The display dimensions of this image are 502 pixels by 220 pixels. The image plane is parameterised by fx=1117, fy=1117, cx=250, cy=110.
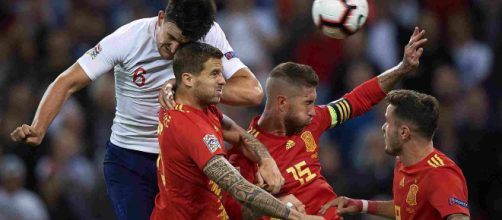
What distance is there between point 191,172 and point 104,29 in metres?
7.02

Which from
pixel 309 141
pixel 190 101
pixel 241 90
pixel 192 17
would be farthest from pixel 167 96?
pixel 309 141

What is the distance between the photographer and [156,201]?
22.4 ft

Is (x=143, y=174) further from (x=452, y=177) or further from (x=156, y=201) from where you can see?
(x=452, y=177)

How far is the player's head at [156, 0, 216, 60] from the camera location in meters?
6.61

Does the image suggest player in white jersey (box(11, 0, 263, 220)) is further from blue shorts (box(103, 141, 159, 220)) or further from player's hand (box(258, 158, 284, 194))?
player's hand (box(258, 158, 284, 194))

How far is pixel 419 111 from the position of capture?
23.3ft

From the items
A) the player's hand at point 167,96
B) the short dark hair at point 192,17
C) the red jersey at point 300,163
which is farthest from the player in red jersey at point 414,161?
the short dark hair at point 192,17

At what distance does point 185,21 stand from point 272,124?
942 millimetres

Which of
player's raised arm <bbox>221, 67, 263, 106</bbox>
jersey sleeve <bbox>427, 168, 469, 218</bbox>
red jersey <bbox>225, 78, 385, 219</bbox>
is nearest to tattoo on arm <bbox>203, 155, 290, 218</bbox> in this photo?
red jersey <bbox>225, 78, 385, 219</bbox>

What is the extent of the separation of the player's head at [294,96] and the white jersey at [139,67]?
295 mm

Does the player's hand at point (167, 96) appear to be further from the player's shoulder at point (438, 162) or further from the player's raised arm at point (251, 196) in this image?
the player's shoulder at point (438, 162)

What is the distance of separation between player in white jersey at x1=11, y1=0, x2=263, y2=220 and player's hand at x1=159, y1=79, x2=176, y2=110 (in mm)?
259

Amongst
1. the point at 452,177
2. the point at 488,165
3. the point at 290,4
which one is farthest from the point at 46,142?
the point at 452,177

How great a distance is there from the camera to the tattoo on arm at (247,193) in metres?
6.20
